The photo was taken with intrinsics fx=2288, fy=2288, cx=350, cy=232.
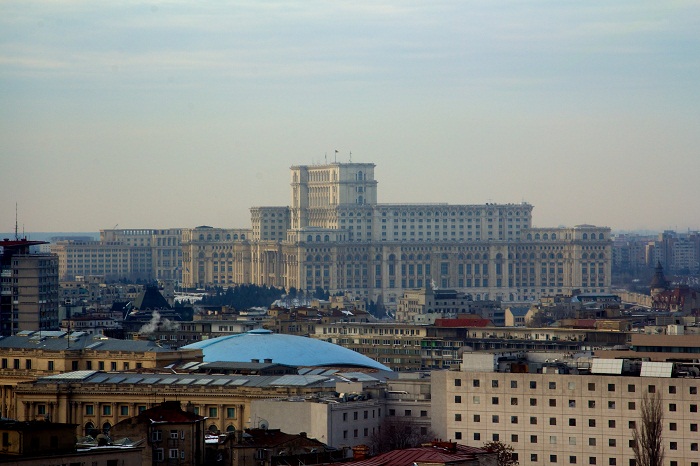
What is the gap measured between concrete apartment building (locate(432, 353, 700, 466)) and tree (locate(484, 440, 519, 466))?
118 centimetres

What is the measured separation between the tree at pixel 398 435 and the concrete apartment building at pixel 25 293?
2880 inches

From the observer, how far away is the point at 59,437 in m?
56.6

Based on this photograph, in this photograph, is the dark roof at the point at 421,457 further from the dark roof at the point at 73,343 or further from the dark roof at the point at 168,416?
the dark roof at the point at 73,343

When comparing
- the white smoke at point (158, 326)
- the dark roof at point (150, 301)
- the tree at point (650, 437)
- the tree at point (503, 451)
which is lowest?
the tree at point (503, 451)

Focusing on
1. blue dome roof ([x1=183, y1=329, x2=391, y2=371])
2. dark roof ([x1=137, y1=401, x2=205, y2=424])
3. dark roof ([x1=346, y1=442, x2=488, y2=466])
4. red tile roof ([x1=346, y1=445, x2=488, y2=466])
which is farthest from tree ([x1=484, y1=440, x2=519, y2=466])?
blue dome roof ([x1=183, y1=329, x2=391, y2=371])

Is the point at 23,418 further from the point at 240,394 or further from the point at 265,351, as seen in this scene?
the point at 265,351

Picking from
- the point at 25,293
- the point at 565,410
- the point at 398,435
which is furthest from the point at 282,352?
the point at 25,293

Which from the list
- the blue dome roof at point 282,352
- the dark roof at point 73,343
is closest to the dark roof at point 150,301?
the dark roof at point 73,343

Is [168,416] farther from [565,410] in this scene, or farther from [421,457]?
[565,410]

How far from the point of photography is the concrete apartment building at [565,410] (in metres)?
75.8

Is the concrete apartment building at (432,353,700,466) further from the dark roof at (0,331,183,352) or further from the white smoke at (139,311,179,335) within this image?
the white smoke at (139,311,179,335)

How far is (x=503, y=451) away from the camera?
73.3m

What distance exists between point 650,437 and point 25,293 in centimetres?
9338

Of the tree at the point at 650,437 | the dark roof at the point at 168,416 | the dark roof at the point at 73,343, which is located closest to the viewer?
the dark roof at the point at 168,416
